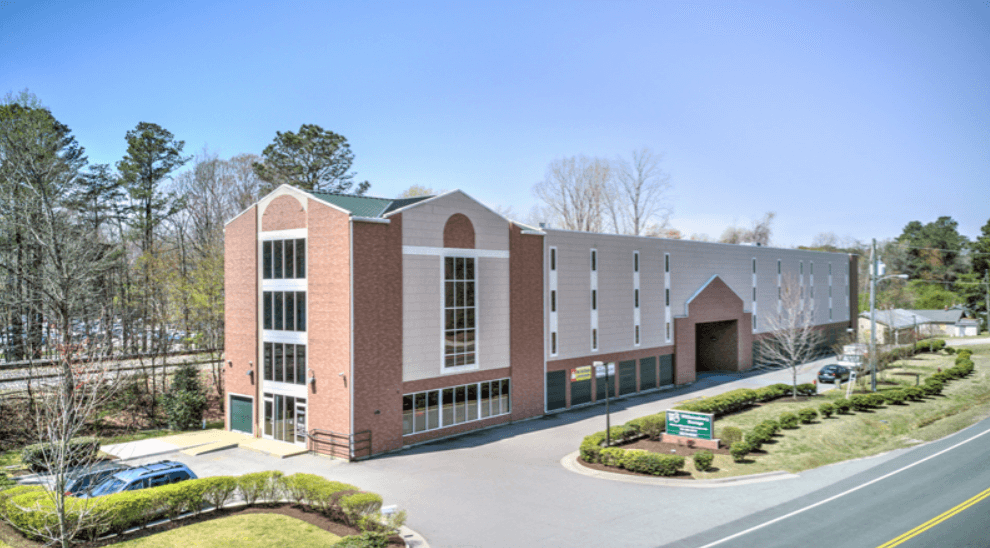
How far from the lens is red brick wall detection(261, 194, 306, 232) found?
88.6ft

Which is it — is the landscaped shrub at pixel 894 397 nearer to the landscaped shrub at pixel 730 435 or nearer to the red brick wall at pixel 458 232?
the landscaped shrub at pixel 730 435

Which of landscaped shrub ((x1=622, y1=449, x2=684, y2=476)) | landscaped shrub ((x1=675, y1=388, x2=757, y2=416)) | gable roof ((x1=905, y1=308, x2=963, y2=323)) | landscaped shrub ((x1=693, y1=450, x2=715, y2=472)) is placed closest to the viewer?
landscaped shrub ((x1=622, y1=449, x2=684, y2=476))

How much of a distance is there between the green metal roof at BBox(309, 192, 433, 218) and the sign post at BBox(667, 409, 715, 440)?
1498cm

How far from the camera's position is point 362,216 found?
1013 inches

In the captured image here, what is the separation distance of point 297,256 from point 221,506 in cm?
1213

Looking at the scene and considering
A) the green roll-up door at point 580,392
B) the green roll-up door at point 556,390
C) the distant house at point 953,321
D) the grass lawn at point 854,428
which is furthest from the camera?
the distant house at point 953,321

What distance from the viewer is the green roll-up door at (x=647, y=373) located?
1561 inches

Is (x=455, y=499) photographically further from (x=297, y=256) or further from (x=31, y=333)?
(x=31, y=333)

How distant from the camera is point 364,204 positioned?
27750 mm

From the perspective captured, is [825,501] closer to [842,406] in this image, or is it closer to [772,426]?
[772,426]

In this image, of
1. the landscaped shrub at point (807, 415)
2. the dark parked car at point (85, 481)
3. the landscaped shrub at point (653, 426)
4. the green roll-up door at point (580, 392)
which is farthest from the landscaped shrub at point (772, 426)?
the dark parked car at point (85, 481)

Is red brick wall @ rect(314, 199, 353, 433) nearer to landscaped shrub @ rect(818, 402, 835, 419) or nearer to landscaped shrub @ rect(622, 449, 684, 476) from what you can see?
landscaped shrub @ rect(622, 449, 684, 476)

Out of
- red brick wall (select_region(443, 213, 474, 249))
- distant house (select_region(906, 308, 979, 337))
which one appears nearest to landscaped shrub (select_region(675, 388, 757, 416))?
red brick wall (select_region(443, 213, 474, 249))

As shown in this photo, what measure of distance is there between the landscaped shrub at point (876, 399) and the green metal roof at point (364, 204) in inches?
1040
